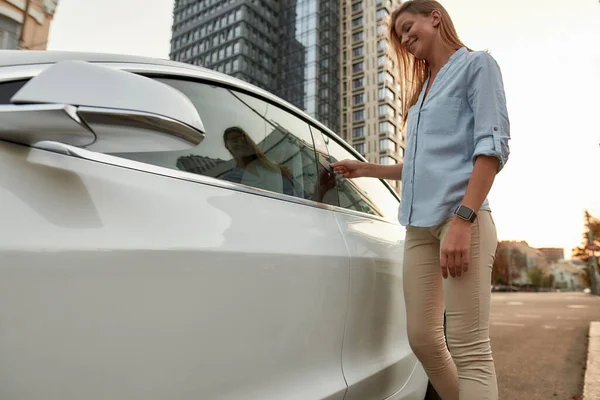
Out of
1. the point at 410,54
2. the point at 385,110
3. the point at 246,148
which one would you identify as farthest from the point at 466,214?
the point at 385,110

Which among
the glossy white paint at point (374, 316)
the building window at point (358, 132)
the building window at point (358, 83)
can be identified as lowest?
the glossy white paint at point (374, 316)

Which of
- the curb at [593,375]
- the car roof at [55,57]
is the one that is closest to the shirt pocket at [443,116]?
the car roof at [55,57]

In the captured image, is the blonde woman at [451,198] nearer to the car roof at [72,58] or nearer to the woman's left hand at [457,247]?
the woman's left hand at [457,247]

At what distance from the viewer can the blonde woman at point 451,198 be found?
4.38 ft

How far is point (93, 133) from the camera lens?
0.69 m

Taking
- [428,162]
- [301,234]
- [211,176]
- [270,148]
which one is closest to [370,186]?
[428,162]

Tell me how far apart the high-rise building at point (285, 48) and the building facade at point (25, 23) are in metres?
35.5

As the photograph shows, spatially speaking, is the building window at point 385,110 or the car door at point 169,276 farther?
the building window at point 385,110

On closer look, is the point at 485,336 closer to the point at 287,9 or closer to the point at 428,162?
the point at 428,162

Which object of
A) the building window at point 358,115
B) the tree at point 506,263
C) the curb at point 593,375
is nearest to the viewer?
the curb at point 593,375

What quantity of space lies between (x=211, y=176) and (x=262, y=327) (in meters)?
0.40

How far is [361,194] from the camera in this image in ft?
6.31

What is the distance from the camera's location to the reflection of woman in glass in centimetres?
122

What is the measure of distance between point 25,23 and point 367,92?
140 ft
